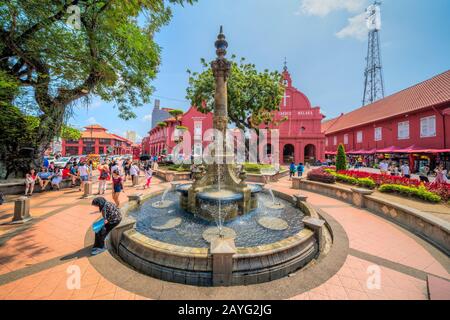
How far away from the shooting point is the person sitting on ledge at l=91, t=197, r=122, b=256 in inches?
155

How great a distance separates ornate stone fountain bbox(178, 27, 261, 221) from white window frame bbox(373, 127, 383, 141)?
83.2 ft

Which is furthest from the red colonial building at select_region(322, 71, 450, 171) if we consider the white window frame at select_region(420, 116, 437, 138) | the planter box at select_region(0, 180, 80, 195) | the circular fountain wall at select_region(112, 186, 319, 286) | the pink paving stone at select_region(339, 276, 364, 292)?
the planter box at select_region(0, 180, 80, 195)

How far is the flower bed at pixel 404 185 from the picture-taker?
22.7ft

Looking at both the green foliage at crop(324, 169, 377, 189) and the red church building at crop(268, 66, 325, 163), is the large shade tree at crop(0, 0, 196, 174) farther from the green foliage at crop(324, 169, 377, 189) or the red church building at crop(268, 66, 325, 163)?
the red church building at crop(268, 66, 325, 163)

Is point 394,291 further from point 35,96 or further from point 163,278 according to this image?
point 35,96

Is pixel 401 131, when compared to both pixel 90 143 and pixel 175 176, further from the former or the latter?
pixel 90 143

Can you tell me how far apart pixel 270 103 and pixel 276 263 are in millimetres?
18646

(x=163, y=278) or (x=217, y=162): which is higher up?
(x=217, y=162)

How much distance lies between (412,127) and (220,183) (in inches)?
944

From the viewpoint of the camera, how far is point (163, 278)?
3.26m

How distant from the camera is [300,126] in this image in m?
31.5

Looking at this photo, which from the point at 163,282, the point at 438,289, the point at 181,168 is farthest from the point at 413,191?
the point at 181,168

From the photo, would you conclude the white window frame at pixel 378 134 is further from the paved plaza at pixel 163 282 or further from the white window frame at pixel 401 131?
the paved plaza at pixel 163 282
